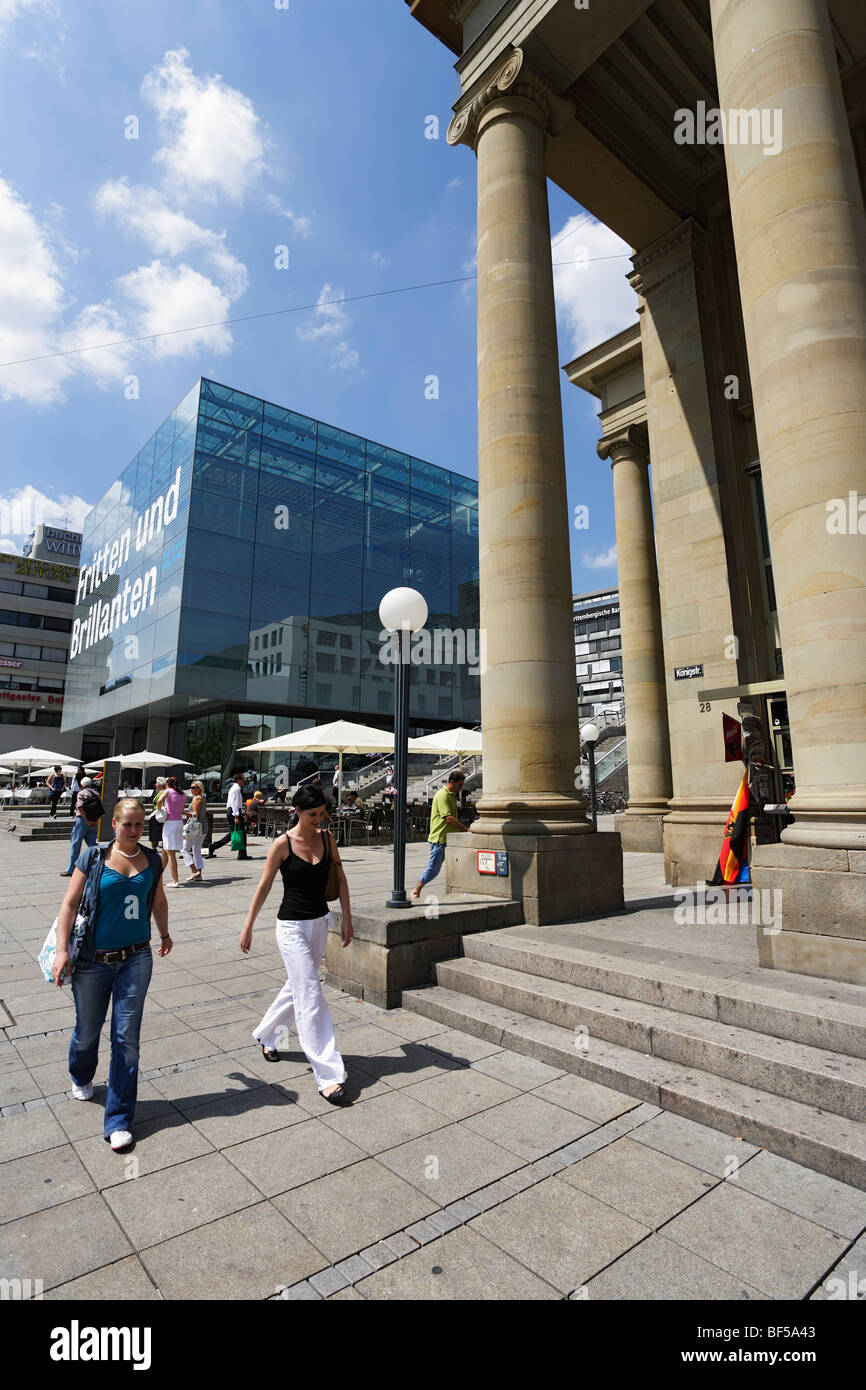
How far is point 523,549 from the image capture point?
7.99 meters

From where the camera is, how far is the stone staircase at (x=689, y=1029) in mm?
3559

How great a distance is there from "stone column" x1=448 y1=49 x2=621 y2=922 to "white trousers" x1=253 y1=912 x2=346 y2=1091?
304cm

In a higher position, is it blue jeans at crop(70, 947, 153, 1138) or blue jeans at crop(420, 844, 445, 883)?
blue jeans at crop(420, 844, 445, 883)

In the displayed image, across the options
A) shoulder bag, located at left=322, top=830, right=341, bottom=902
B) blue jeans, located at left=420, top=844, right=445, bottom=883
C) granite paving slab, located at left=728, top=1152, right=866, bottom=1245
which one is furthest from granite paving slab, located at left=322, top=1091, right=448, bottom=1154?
blue jeans, located at left=420, top=844, right=445, bottom=883

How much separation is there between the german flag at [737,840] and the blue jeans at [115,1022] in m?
7.35

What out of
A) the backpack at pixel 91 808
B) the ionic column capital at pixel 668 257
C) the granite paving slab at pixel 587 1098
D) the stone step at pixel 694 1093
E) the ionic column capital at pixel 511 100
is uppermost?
the ionic column capital at pixel 668 257

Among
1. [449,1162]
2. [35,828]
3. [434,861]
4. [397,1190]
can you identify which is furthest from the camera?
[35,828]

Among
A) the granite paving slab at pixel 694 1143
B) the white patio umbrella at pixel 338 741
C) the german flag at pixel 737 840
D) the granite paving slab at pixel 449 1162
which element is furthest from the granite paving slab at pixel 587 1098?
the white patio umbrella at pixel 338 741

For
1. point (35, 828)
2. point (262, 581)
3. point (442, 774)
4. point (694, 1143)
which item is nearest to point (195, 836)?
point (694, 1143)

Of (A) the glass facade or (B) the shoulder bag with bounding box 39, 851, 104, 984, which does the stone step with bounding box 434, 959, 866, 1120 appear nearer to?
(B) the shoulder bag with bounding box 39, 851, 104, 984

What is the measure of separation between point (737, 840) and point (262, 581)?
3177 cm

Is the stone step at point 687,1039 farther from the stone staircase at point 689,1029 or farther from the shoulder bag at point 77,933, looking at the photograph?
the shoulder bag at point 77,933

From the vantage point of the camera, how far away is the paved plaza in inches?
104

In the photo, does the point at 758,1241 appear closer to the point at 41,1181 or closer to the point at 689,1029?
the point at 689,1029
